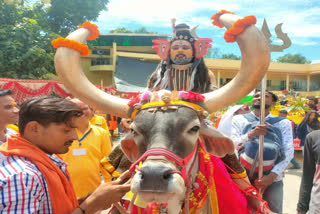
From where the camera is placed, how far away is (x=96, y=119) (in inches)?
208

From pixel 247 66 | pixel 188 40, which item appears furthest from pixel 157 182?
pixel 188 40

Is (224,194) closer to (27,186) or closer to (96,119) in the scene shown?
(27,186)

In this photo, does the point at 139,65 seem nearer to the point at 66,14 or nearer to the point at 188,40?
the point at 66,14

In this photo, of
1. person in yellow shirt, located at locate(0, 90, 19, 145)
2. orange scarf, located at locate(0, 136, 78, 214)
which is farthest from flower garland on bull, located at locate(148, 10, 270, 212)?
orange scarf, located at locate(0, 136, 78, 214)

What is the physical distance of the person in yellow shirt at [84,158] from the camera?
3.88m

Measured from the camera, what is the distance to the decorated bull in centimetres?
178

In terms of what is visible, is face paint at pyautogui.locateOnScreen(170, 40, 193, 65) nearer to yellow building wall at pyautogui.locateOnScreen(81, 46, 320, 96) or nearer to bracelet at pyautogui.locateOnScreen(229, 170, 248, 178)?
bracelet at pyautogui.locateOnScreen(229, 170, 248, 178)

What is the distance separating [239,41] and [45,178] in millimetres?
1806

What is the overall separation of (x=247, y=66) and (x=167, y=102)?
0.74m

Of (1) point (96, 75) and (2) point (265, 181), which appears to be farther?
(1) point (96, 75)

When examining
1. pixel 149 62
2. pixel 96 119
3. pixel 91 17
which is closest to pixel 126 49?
pixel 149 62

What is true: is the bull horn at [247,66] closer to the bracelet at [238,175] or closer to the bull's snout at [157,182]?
the bull's snout at [157,182]

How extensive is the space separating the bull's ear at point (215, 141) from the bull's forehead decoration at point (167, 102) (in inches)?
6.3

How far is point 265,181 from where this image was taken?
3826 millimetres
